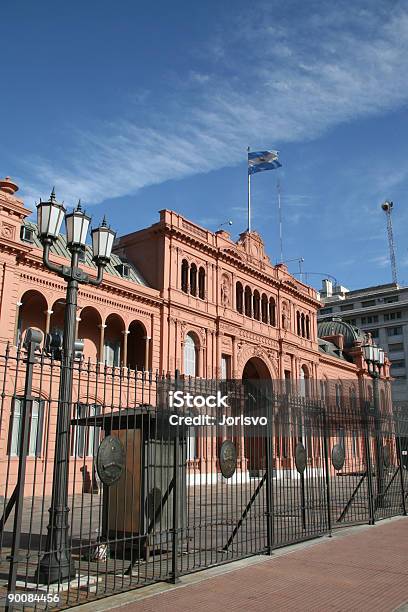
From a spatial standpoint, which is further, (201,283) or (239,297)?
(239,297)

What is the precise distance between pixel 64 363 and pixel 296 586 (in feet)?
14.1

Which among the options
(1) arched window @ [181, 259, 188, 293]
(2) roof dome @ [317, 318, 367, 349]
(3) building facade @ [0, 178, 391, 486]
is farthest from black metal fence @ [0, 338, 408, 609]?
(2) roof dome @ [317, 318, 367, 349]

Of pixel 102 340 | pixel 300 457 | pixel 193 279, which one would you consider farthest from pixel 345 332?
pixel 300 457

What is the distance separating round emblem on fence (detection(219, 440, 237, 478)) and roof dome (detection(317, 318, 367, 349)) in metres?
51.3

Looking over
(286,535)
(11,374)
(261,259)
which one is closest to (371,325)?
(261,259)

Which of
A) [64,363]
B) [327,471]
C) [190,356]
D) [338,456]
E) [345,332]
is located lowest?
[327,471]

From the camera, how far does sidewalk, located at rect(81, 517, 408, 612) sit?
6.44 meters

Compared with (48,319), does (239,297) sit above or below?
above

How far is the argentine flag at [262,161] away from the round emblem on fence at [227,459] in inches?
1280

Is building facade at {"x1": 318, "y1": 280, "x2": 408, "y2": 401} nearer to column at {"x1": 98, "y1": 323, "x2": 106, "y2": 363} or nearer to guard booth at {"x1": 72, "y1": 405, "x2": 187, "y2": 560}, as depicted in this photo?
column at {"x1": 98, "y1": 323, "x2": 106, "y2": 363}

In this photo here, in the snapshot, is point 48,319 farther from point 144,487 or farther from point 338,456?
point 144,487

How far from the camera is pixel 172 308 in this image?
31.6m

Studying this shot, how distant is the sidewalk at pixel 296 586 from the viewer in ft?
21.1

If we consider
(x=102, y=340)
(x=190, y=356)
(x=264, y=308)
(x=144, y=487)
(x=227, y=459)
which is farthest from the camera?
(x=264, y=308)
